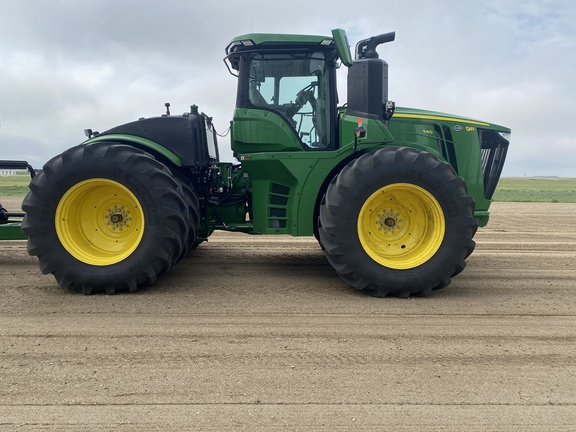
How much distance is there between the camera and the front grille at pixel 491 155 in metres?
5.92

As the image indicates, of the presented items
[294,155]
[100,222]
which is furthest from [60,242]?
[294,155]

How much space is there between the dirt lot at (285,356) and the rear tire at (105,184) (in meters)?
0.23

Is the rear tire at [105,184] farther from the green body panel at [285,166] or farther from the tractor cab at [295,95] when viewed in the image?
the tractor cab at [295,95]

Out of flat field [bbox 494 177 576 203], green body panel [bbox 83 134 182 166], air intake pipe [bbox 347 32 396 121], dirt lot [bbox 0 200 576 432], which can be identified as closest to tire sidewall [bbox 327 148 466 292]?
dirt lot [bbox 0 200 576 432]

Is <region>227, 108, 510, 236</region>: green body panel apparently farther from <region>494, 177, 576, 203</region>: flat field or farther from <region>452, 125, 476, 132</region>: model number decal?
<region>494, 177, 576, 203</region>: flat field

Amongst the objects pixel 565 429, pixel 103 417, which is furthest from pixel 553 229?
pixel 103 417

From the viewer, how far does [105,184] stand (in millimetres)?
4938

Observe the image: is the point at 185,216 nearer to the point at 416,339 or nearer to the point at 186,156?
the point at 186,156

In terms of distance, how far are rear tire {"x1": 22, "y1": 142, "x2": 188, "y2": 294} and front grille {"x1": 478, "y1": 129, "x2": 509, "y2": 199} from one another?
3.87 m

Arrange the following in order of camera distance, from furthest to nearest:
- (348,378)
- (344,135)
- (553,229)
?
(553,229)
(344,135)
(348,378)

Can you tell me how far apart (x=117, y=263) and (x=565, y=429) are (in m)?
4.16

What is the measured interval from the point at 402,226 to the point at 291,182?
4.50ft

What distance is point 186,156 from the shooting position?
5395mm

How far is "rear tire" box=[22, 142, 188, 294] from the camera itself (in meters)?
4.81
